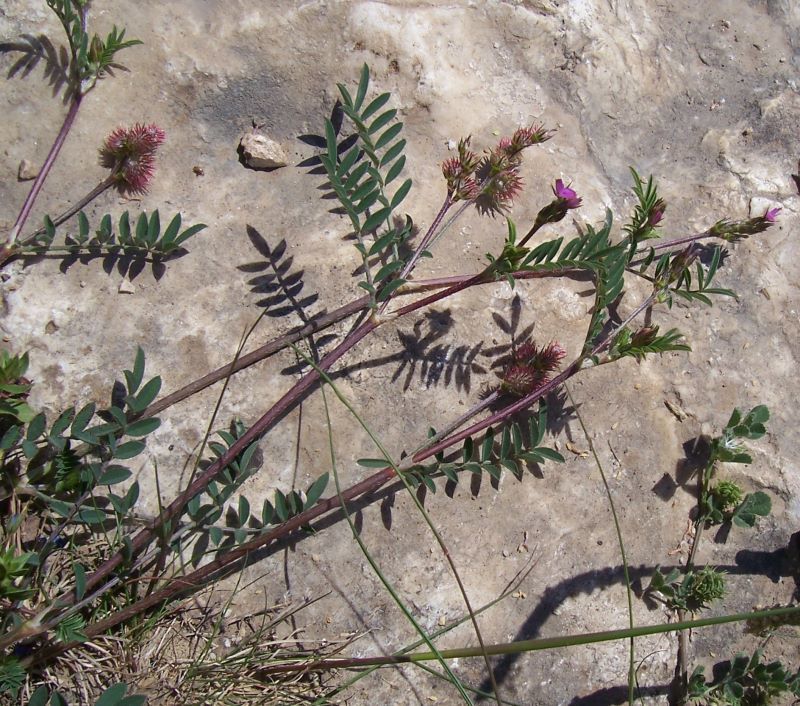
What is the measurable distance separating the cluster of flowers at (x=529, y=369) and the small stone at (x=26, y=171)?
1882 millimetres

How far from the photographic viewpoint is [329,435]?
2330 millimetres

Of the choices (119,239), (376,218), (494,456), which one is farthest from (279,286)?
(494,456)

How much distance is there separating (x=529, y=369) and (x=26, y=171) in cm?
197

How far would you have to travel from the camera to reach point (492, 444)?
260 centimetres

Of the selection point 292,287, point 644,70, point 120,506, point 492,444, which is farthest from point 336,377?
point 644,70

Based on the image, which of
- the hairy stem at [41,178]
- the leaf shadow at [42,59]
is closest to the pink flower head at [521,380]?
the hairy stem at [41,178]

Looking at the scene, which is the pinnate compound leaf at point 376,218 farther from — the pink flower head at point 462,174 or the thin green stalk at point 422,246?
the pink flower head at point 462,174

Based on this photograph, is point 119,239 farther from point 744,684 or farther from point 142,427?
point 744,684

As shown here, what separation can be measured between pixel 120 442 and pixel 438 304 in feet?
4.04

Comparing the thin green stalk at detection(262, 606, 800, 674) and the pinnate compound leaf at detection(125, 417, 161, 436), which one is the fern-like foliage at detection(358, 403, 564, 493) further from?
the pinnate compound leaf at detection(125, 417, 161, 436)

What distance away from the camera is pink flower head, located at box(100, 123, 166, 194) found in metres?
2.69

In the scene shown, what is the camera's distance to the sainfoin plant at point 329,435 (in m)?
2.22

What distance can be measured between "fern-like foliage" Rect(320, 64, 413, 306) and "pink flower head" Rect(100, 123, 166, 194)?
69cm

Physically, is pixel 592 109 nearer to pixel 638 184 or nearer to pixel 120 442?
pixel 638 184
